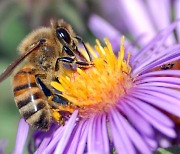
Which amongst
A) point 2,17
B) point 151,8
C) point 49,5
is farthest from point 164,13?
point 2,17

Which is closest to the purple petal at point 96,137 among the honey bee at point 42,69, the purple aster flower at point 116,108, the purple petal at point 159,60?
the purple aster flower at point 116,108

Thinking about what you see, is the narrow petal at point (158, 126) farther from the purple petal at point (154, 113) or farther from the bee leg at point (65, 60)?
the bee leg at point (65, 60)

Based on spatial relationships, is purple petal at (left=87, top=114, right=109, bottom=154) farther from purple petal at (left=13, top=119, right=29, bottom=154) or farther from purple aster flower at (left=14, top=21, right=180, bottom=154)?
purple petal at (left=13, top=119, right=29, bottom=154)

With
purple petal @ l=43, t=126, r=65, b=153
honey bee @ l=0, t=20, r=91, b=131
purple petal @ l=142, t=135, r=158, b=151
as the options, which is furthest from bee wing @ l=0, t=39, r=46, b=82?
purple petal @ l=142, t=135, r=158, b=151

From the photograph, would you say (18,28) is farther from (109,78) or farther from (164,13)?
(109,78)

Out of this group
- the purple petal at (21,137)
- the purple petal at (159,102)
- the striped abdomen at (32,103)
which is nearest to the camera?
the purple petal at (159,102)

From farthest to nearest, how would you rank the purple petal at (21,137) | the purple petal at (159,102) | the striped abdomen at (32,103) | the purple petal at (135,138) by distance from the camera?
1. the purple petal at (21,137)
2. the striped abdomen at (32,103)
3. the purple petal at (159,102)
4. the purple petal at (135,138)

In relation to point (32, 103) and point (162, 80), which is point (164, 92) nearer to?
point (162, 80)
